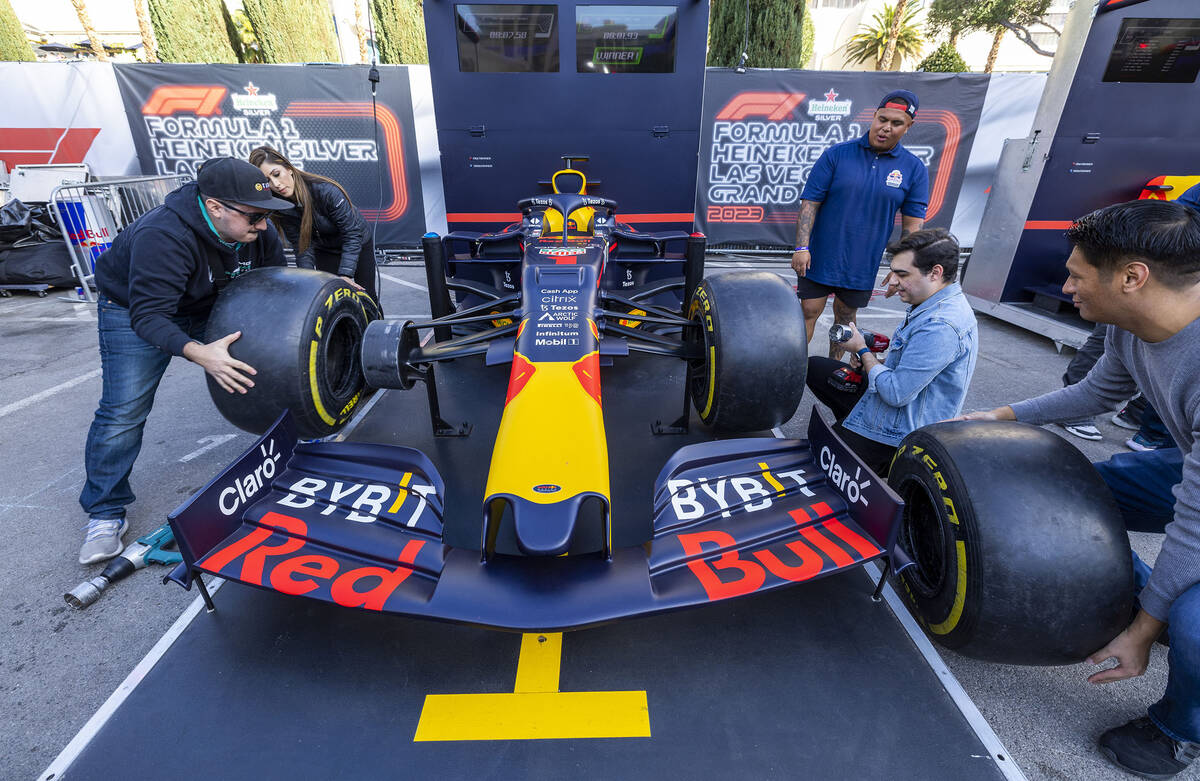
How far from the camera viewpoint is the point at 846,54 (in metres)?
28.8

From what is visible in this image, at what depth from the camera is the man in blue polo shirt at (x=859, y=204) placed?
134 inches

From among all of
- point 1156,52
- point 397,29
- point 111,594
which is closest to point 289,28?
point 397,29

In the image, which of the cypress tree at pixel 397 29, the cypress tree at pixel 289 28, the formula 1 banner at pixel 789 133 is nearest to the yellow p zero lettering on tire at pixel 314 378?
the formula 1 banner at pixel 789 133

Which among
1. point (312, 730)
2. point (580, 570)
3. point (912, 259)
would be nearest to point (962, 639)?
point (580, 570)

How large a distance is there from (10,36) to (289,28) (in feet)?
26.5

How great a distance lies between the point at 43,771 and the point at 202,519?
760 mm

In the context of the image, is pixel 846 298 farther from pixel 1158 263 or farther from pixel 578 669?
pixel 578 669

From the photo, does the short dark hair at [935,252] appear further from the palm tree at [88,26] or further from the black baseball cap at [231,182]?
the palm tree at [88,26]

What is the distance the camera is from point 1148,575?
1.77 m

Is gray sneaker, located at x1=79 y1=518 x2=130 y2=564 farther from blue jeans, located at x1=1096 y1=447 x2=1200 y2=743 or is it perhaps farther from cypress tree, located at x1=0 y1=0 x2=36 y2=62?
cypress tree, located at x1=0 y1=0 x2=36 y2=62

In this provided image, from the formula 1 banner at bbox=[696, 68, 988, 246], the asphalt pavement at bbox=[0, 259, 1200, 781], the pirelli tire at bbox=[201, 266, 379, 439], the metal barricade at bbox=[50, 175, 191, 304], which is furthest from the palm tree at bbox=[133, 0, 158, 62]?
the pirelli tire at bbox=[201, 266, 379, 439]

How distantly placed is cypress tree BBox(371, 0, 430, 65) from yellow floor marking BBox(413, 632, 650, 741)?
55.0 feet

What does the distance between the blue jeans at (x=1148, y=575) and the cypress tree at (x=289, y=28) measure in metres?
17.5

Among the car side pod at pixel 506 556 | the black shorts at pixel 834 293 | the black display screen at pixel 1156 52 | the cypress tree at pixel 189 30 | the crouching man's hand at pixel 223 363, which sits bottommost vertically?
the car side pod at pixel 506 556
